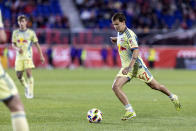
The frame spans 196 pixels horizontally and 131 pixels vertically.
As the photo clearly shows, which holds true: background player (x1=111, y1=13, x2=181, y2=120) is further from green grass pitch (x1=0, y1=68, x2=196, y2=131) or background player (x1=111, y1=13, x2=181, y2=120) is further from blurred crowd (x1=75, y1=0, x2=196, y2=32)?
blurred crowd (x1=75, y1=0, x2=196, y2=32)

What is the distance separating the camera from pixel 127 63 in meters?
10.4

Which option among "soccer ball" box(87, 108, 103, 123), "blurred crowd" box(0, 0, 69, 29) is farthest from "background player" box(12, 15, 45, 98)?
"blurred crowd" box(0, 0, 69, 29)

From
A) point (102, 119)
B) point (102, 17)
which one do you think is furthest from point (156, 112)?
point (102, 17)

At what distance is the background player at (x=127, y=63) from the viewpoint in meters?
10.0

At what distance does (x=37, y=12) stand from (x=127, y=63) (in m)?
26.5

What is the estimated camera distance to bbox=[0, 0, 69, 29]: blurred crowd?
3444 cm

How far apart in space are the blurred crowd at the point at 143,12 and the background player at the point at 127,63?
82.7 feet

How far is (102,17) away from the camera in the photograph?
121 feet

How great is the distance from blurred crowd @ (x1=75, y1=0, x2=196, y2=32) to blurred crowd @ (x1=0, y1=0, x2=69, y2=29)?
2114 mm

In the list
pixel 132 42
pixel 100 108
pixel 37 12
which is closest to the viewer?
pixel 132 42

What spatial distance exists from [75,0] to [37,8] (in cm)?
383

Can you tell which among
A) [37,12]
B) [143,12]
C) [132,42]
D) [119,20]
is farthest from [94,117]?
[143,12]

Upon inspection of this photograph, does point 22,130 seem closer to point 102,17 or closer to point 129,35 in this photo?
point 129,35

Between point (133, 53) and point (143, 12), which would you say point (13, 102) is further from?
point (143, 12)
